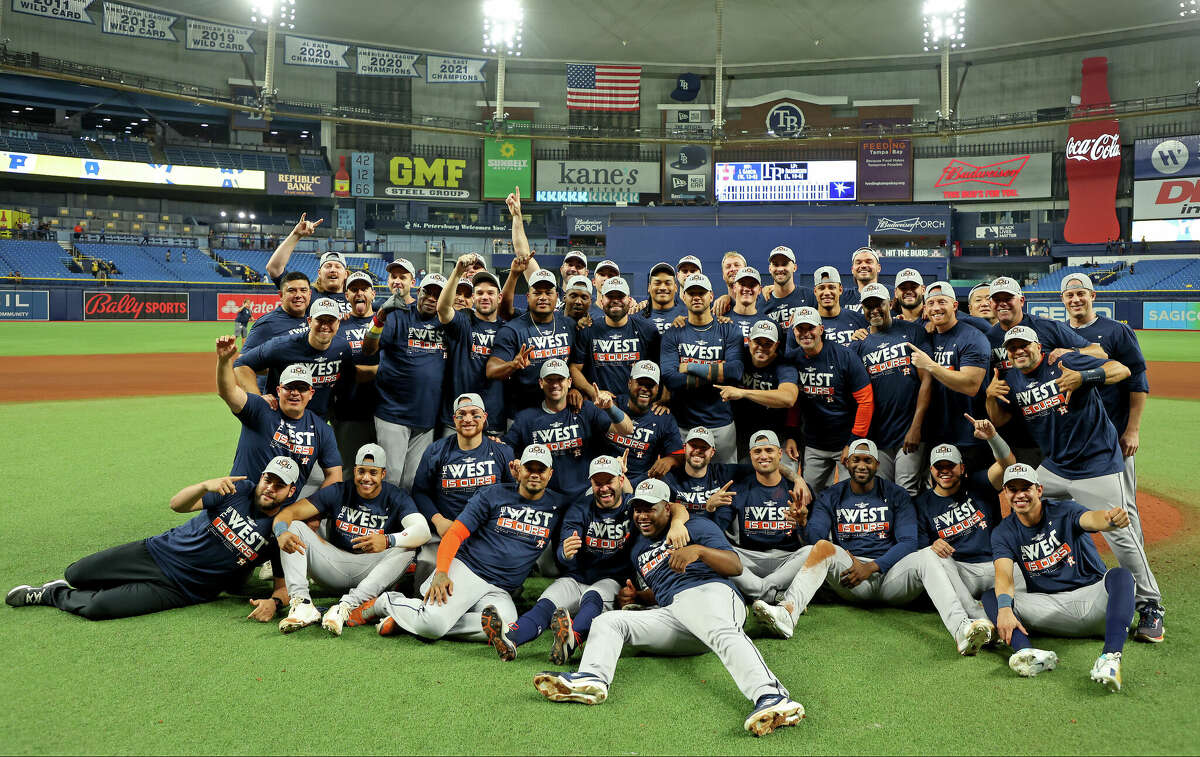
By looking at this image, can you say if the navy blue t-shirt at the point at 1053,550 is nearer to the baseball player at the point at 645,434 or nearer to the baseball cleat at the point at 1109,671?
the baseball cleat at the point at 1109,671

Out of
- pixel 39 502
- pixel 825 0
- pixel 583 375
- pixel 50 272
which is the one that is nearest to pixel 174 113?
pixel 50 272

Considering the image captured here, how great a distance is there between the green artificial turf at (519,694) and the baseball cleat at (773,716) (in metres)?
0.06

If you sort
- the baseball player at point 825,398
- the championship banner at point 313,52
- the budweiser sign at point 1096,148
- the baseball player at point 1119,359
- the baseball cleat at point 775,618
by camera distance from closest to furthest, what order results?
the baseball cleat at point 775,618
the baseball player at point 1119,359
the baseball player at point 825,398
the budweiser sign at point 1096,148
the championship banner at point 313,52

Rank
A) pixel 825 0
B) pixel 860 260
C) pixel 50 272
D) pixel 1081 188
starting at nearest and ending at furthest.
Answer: pixel 860 260 < pixel 50 272 < pixel 825 0 < pixel 1081 188

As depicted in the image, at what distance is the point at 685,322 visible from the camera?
7281 mm

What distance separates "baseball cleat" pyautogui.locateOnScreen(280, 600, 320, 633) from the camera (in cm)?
557

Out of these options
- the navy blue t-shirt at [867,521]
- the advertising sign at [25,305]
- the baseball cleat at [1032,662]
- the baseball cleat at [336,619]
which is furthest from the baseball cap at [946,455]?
the advertising sign at [25,305]

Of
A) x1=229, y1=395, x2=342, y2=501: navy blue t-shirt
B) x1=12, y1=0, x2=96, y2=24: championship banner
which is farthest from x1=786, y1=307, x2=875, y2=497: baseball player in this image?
x1=12, y1=0, x2=96, y2=24: championship banner

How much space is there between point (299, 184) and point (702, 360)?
55.6m

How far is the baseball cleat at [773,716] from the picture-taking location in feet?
14.0

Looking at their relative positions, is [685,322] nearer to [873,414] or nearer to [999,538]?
[873,414]

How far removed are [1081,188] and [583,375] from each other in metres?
55.1

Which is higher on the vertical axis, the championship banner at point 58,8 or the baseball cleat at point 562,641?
the championship banner at point 58,8

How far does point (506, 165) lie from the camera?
5872 cm
